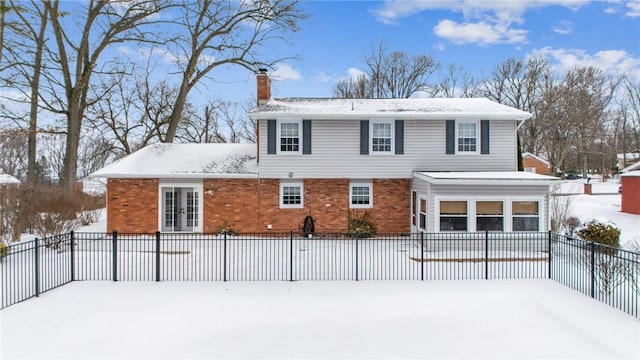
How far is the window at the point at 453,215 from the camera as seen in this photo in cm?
1495

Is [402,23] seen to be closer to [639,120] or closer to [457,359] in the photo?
[457,359]

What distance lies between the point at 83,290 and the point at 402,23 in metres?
20.7

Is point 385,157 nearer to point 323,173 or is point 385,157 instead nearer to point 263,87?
point 323,173

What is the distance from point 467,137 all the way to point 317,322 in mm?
12056

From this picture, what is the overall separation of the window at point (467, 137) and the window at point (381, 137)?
A: 9.08ft

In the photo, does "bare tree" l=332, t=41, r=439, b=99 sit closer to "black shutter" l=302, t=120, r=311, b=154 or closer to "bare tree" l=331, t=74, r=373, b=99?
"bare tree" l=331, t=74, r=373, b=99

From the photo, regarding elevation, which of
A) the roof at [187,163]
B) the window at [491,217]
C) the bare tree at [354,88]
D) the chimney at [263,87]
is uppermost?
the bare tree at [354,88]

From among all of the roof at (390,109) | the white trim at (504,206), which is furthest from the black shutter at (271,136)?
the white trim at (504,206)

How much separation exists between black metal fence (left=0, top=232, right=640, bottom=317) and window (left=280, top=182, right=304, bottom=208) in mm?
2452

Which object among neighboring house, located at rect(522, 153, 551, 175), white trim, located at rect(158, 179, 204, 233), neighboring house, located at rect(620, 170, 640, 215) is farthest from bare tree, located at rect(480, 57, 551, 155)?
white trim, located at rect(158, 179, 204, 233)

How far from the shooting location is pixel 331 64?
31500 millimetres

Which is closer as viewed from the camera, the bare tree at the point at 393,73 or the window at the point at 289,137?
the window at the point at 289,137

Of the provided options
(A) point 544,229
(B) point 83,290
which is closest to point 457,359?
(B) point 83,290

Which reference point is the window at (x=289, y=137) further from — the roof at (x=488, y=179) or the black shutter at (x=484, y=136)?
the black shutter at (x=484, y=136)
